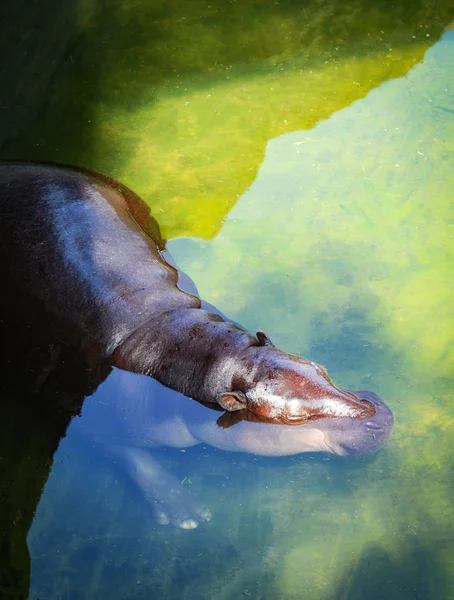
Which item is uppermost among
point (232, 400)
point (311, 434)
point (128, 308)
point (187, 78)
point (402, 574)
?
point (187, 78)

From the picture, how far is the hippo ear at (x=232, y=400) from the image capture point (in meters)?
4.67

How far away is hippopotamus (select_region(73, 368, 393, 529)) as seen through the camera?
15.0 ft

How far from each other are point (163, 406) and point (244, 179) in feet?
8.26

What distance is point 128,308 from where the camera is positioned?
524 centimetres

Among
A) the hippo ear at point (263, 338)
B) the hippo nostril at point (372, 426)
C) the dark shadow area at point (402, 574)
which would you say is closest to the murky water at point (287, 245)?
the dark shadow area at point (402, 574)

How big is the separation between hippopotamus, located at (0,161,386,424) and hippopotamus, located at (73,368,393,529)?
2.6 inches

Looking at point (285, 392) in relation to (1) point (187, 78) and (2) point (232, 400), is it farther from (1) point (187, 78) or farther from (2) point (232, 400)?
(1) point (187, 78)

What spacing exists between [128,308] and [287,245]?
4.85ft

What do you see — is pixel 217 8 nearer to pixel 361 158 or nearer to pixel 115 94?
pixel 115 94

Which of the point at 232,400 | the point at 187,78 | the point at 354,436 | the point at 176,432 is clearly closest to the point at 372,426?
the point at 354,436

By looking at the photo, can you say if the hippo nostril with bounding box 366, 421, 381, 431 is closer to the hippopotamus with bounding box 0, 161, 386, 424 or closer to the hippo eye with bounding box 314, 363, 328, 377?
the hippopotamus with bounding box 0, 161, 386, 424

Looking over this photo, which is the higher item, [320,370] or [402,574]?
[320,370]

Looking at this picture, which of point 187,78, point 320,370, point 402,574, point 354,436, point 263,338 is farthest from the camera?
point 187,78

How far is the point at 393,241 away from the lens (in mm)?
6004
